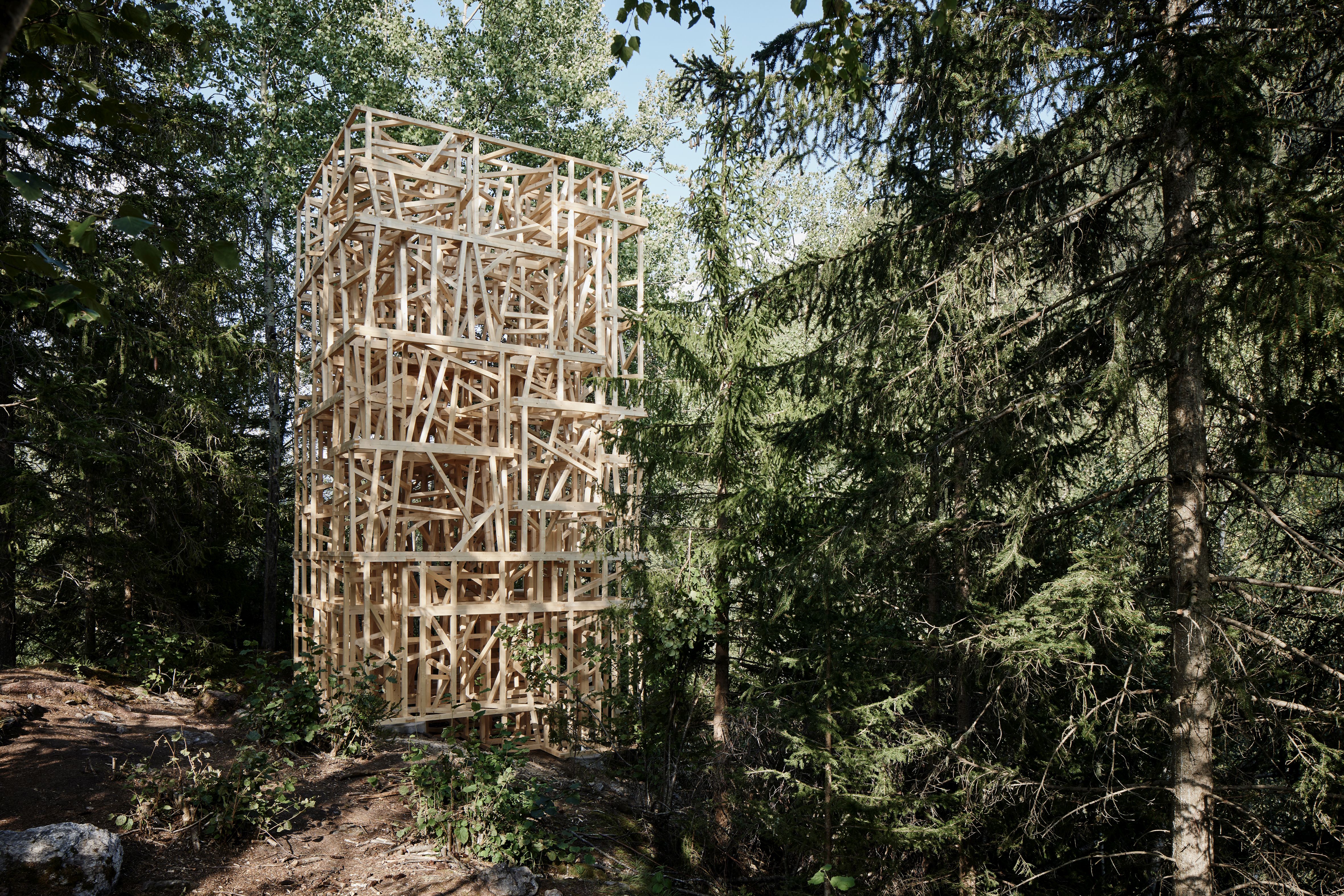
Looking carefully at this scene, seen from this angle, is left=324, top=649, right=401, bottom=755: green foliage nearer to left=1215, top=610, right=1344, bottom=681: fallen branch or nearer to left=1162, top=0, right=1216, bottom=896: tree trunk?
left=1162, top=0, right=1216, bottom=896: tree trunk

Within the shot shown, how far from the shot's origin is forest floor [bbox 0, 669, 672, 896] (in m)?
5.48

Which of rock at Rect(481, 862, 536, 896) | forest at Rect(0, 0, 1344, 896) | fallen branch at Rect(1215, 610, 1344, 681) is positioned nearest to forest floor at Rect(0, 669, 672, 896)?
rock at Rect(481, 862, 536, 896)

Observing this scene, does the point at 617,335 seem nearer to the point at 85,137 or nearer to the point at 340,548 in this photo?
the point at 340,548

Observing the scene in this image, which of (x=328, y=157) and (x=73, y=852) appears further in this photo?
(x=328, y=157)

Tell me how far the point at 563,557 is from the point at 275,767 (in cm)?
444

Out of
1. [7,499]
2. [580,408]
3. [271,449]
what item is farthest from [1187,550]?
[271,449]

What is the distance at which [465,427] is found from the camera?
11.6 meters

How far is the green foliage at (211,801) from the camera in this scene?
5.78 m

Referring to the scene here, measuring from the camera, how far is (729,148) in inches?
296

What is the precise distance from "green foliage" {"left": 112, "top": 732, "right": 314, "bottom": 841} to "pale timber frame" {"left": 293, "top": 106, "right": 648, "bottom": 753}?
9.55ft

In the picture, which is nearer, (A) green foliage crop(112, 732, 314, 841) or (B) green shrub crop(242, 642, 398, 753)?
(A) green foliage crop(112, 732, 314, 841)

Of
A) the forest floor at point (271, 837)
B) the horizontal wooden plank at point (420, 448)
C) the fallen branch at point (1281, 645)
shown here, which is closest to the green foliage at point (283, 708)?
the forest floor at point (271, 837)

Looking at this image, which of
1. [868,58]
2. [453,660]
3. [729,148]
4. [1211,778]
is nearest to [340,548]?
[453,660]

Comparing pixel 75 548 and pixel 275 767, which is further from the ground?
pixel 75 548
